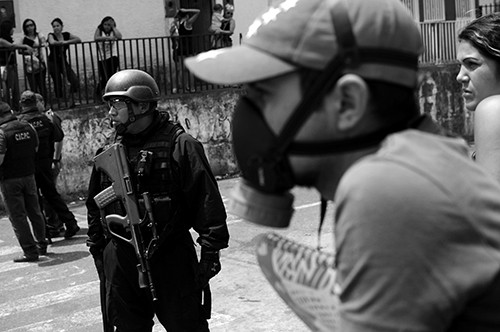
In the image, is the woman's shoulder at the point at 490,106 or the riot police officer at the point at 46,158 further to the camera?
the riot police officer at the point at 46,158

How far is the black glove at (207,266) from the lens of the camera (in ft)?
13.9

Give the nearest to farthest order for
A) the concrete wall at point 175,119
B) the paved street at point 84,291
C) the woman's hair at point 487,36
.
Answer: the woman's hair at point 487,36 → the paved street at point 84,291 → the concrete wall at point 175,119

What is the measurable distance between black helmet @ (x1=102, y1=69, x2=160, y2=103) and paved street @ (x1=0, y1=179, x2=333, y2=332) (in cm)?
221

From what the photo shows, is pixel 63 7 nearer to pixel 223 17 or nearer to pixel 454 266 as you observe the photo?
pixel 223 17

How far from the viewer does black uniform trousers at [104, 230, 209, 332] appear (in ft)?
13.7

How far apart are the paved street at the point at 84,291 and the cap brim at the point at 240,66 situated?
4.67 metres

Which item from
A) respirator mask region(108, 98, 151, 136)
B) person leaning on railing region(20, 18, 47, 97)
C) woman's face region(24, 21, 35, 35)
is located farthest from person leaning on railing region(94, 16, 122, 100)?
respirator mask region(108, 98, 151, 136)

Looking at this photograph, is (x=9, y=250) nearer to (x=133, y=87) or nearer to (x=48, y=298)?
(x=48, y=298)

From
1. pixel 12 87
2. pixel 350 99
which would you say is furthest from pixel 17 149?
pixel 350 99

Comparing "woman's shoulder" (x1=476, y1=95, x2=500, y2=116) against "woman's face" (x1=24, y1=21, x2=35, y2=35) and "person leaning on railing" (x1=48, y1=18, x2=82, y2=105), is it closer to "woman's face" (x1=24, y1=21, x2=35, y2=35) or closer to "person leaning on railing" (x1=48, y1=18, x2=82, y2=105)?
"person leaning on railing" (x1=48, y1=18, x2=82, y2=105)

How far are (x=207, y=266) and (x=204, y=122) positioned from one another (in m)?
10.5

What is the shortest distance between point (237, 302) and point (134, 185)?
2704 millimetres

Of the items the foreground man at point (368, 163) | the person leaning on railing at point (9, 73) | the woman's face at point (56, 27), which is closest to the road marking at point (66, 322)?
the foreground man at point (368, 163)

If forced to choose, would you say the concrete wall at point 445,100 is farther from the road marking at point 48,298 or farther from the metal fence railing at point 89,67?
the road marking at point 48,298
